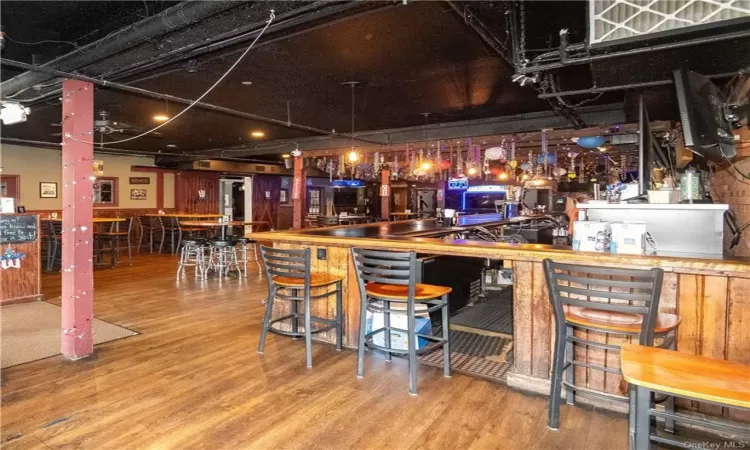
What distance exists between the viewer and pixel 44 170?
33.2 feet

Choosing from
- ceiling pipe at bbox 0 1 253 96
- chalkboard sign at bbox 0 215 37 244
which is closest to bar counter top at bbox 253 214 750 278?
ceiling pipe at bbox 0 1 253 96

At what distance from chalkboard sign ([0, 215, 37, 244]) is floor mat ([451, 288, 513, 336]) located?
18.2 feet

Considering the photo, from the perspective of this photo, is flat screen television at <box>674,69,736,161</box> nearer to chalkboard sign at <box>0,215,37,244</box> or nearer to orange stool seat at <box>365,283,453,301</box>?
orange stool seat at <box>365,283,453,301</box>

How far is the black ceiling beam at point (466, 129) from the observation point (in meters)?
6.08

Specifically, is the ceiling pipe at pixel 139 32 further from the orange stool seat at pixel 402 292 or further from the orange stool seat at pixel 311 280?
the orange stool seat at pixel 402 292

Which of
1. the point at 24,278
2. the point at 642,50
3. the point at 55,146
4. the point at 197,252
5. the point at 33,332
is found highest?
the point at 55,146

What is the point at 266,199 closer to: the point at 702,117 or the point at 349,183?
the point at 349,183

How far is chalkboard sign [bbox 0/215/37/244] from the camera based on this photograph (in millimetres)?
5180

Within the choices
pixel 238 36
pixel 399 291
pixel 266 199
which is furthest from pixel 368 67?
pixel 266 199

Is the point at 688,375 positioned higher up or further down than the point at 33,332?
higher up

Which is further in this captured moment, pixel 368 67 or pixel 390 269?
pixel 368 67

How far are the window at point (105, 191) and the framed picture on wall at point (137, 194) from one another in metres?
0.46

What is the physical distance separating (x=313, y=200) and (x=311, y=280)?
14396 mm

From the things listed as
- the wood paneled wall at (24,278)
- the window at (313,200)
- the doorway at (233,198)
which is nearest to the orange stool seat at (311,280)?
the wood paneled wall at (24,278)
